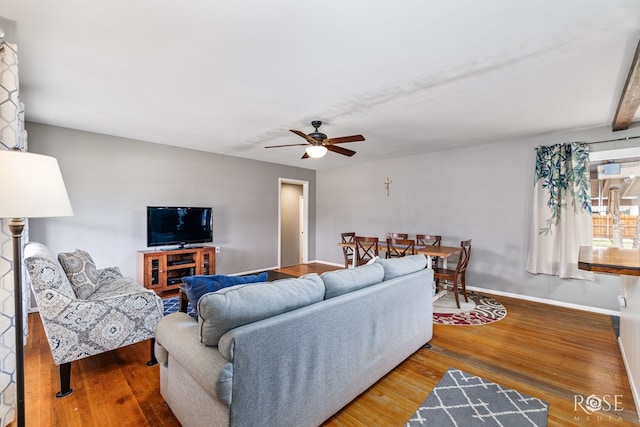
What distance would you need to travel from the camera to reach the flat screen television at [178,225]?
A: 4359mm

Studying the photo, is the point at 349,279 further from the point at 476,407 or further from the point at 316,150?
the point at 316,150

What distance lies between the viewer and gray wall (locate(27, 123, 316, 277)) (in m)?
3.85

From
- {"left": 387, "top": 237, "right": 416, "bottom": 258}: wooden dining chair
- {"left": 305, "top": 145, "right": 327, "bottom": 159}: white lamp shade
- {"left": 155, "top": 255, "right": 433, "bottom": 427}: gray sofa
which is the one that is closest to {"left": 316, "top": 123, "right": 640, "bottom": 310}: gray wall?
{"left": 387, "top": 237, "right": 416, "bottom": 258}: wooden dining chair

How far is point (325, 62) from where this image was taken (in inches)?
87.5

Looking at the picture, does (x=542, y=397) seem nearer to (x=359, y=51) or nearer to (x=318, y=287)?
(x=318, y=287)

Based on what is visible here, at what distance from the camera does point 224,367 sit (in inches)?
49.0

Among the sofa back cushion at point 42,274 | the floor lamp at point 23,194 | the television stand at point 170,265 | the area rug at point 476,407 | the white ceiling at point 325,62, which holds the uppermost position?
the white ceiling at point 325,62

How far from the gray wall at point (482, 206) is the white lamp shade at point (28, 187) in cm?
506

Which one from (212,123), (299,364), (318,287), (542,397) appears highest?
(212,123)

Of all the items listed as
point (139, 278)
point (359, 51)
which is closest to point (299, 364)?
point (359, 51)

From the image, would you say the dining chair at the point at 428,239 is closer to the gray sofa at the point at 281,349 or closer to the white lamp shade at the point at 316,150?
the white lamp shade at the point at 316,150

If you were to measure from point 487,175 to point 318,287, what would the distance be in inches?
159

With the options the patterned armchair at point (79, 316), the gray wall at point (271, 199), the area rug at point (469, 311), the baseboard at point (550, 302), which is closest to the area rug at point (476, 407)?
the area rug at point (469, 311)

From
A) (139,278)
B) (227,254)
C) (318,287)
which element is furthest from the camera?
(227,254)
